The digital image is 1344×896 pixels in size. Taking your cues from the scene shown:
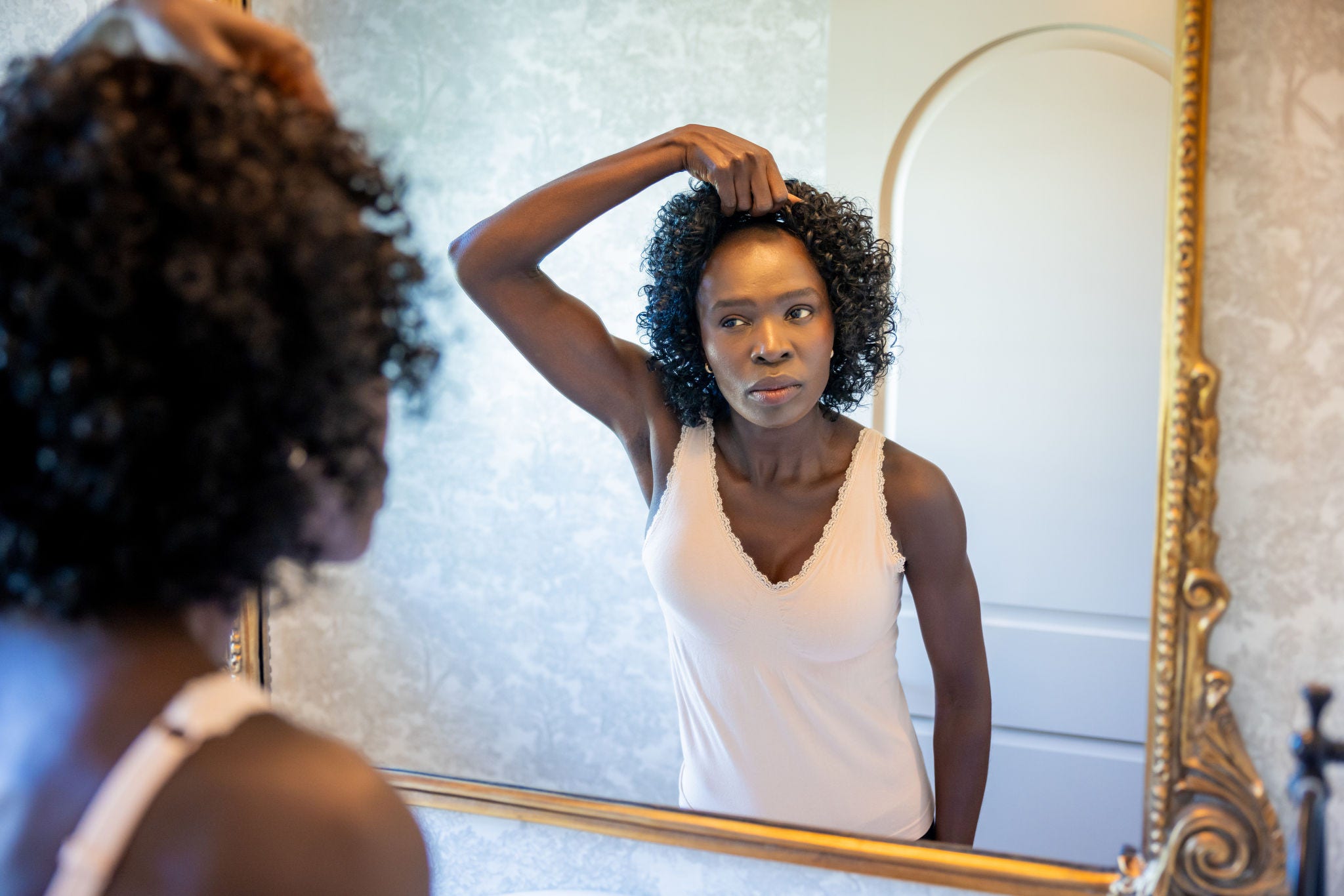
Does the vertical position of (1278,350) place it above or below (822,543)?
above

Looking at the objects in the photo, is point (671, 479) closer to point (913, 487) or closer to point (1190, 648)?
point (913, 487)

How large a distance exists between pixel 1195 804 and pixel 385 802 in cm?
65

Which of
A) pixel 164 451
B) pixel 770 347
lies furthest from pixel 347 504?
pixel 770 347

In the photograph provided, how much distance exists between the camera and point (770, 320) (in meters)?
0.98

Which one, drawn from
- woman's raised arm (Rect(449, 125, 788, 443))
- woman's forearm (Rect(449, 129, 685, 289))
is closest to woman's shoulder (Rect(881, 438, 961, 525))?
woman's raised arm (Rect(449, 125, 788, 443))

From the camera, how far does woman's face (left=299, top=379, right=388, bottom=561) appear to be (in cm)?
57

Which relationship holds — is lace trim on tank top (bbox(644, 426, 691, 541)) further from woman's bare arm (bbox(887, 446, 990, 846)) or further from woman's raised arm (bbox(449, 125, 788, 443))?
woman's bare arm (bbox(887, 446, 990, 846))

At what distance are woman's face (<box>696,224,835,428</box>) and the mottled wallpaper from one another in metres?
0.33

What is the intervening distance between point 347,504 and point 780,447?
51 centimetres

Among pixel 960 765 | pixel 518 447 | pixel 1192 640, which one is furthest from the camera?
pixel 518 447

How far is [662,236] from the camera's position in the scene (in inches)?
40.0

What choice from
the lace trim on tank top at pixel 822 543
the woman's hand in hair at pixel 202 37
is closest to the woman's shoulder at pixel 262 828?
the woman's hand in hair at pixel 202 37

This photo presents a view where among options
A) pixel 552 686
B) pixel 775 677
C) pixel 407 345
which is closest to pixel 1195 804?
pixel 775 677

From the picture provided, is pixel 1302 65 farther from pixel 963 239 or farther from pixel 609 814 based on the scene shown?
pixel 609 814
